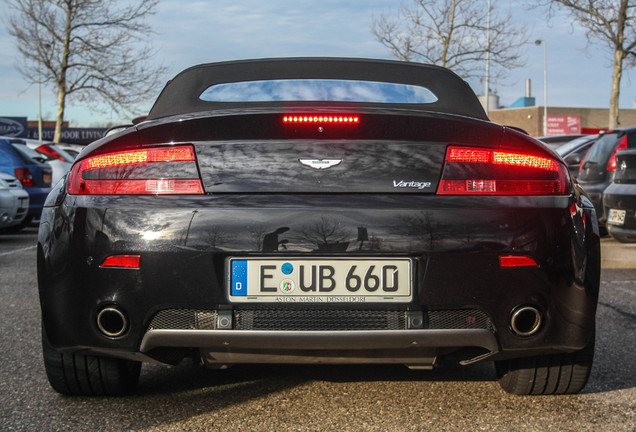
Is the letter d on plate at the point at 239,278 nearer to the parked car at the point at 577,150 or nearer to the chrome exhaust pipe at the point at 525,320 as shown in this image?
A: the chrome exhaust pipe at the point at 525,320

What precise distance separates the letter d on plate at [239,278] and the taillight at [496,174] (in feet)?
2.34

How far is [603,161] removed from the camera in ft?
35.1

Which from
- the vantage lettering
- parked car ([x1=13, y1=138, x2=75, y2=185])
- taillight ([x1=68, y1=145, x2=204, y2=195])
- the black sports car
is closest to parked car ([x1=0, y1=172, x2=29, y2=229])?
parked car ([x1=13, y1=138, x2=75, y2=185])

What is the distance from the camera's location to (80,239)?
9.60 ft

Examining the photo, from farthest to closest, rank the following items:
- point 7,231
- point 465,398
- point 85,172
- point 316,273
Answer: point 7,231 → point 465,398 → point 85,172 → point 316,273

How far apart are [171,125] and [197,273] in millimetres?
569

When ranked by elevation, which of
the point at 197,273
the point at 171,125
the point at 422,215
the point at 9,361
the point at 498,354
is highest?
the point at 171,125

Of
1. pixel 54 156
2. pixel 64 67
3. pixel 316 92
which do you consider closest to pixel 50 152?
pixel 54 156

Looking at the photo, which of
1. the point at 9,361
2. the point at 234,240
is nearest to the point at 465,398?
the point at 234,240

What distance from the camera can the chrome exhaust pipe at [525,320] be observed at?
2.87 metres

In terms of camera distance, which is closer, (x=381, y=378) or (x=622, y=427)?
(x=622, y=427)

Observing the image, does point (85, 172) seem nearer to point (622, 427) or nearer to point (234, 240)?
point (234, 240)

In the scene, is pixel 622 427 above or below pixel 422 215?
below

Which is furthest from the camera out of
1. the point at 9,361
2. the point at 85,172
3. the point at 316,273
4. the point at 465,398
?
the point at 9,361
